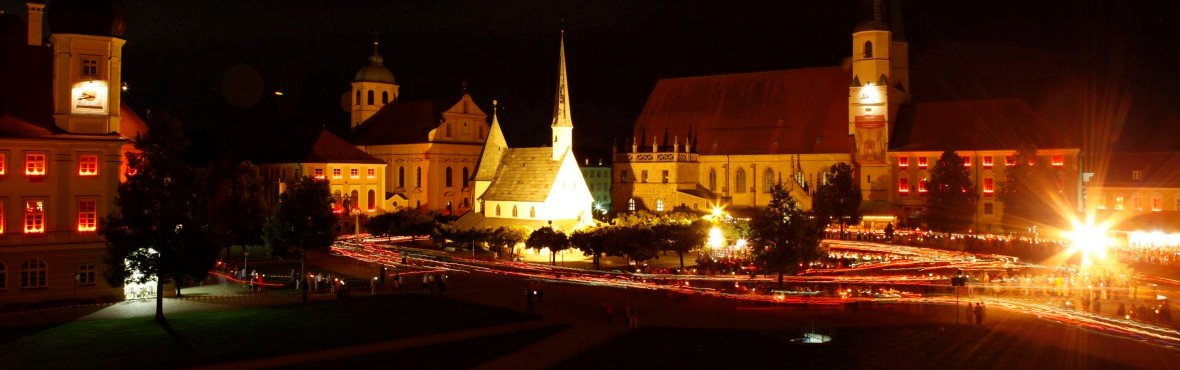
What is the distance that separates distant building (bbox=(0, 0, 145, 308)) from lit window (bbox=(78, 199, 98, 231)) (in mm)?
40

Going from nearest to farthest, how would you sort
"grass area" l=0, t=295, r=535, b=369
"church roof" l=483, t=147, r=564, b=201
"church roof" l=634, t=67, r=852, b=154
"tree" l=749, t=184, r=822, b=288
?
"grass area" l=0, t=295, r=535, b=369 → "tree" l=749, t=184, r=822, b=288 → "church roof" l=483, t=147, r=564, b=201 → "church roof" l=634, t=67, r=852, b=154

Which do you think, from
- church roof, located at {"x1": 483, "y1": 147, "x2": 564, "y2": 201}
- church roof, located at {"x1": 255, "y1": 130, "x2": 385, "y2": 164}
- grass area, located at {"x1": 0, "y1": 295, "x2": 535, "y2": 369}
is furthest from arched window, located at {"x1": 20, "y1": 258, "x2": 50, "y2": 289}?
church roof, located at {"x1": 255, "y1": 130, "x2": 385, "y2": 164}

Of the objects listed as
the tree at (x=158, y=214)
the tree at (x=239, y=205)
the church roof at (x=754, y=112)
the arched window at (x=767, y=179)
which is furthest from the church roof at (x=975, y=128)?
the tree at (x=158, y=214)

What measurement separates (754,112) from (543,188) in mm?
30038

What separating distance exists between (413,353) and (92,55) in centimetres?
2139

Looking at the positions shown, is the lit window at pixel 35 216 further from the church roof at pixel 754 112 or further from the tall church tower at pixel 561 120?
the church roof at pixel 754 112

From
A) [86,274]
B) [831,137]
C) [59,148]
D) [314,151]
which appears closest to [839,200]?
[831,137]

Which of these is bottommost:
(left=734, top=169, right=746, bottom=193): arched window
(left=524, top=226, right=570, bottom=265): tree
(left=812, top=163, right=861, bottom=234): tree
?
(left=524, top=226, right=570, bottom=265): tree

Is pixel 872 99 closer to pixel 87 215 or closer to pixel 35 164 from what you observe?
pixel 87 215

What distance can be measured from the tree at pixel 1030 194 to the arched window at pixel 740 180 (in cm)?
2488

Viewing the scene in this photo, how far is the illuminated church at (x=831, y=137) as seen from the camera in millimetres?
72750

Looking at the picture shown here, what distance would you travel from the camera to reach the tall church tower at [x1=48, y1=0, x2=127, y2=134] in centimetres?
4003

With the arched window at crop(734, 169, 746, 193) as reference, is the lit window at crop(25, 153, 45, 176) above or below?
below

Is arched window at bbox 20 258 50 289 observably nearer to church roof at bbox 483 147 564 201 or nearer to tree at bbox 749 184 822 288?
church roof at bbox 483 147 564 201
